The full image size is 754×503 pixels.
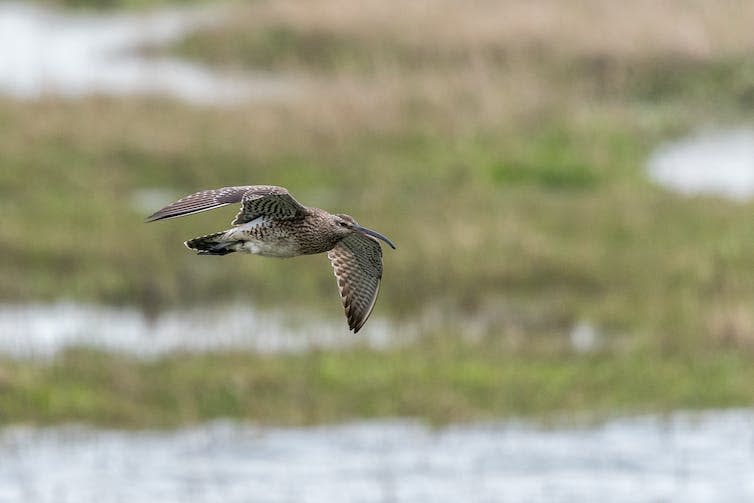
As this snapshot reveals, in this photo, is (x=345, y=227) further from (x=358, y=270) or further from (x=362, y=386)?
(x=362, y=386)

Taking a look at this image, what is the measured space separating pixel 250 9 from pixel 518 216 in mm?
13928

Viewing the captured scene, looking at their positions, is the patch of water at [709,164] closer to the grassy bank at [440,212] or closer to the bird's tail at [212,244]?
the grassy bank at [440,212]

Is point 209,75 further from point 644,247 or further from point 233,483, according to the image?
point 233,483

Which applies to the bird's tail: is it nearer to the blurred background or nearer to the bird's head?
the bird's head

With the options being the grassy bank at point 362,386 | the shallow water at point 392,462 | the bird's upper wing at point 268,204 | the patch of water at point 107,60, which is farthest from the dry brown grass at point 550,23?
the bird's upper wing at point 268,204

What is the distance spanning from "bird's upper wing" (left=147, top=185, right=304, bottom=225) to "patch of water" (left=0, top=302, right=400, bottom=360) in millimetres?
6189

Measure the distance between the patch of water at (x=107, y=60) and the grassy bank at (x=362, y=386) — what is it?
9.90 m

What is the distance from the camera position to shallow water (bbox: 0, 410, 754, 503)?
530 inches

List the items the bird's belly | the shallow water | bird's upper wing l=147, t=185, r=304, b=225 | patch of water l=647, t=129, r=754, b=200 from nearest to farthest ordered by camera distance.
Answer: bird's upper wing l=147, t=185, r=304, b=225 < the bird's belly < the shallow water < patch of water l=647, t=129, r=754, b=200

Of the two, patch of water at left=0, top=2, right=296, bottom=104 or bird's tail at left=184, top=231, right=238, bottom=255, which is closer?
bird's tail at left=184, top=231, right=238, bottom=255

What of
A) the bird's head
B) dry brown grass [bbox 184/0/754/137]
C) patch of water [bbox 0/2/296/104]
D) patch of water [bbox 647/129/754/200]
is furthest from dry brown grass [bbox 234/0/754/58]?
the bird's head

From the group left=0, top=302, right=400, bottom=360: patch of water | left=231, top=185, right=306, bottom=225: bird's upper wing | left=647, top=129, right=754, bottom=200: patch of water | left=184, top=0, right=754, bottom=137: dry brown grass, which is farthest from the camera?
left=184, top=0, right=754, bottom=137: dry brown grass

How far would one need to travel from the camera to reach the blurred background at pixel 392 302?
13.9 metres

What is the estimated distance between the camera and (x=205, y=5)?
37.2 metres
